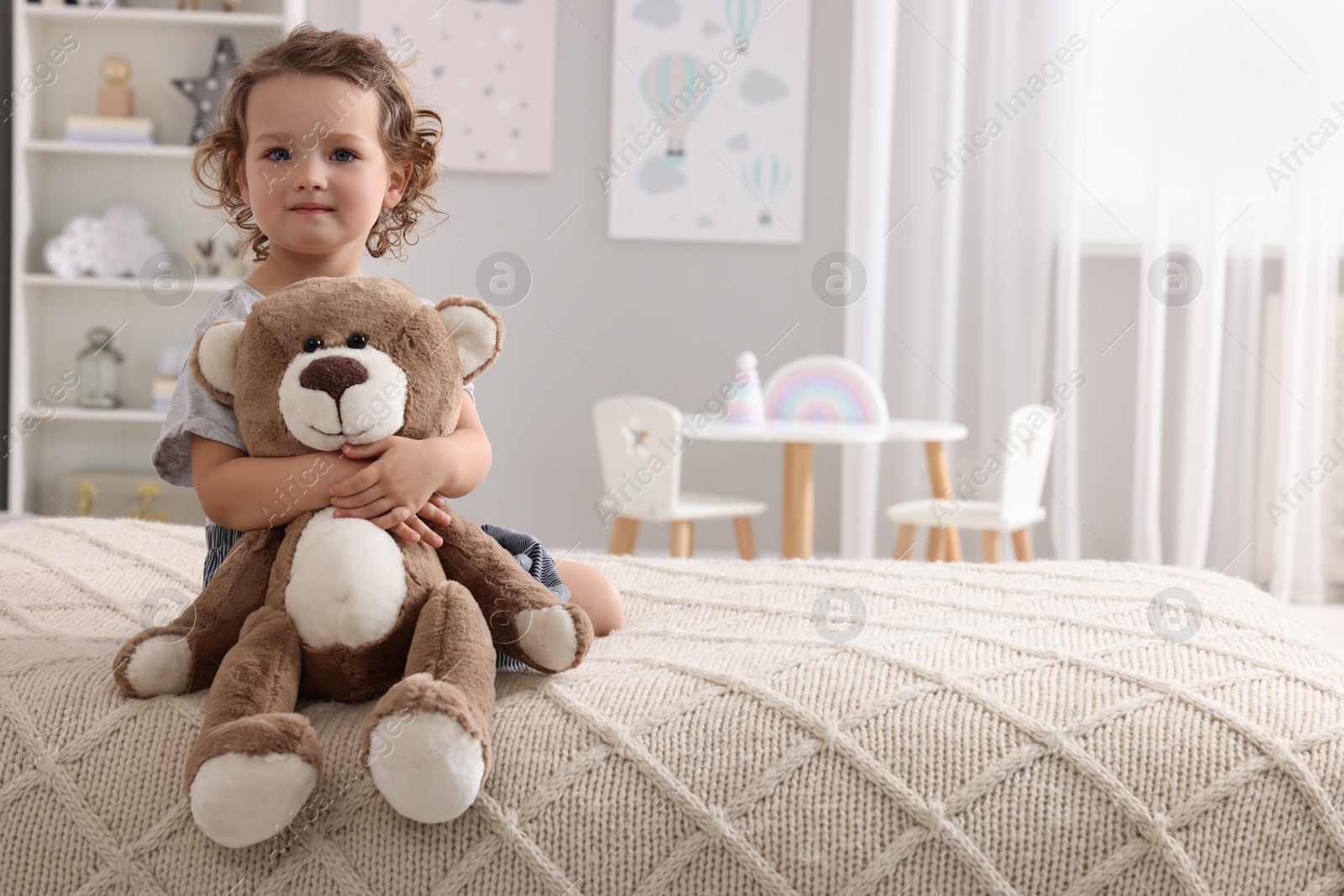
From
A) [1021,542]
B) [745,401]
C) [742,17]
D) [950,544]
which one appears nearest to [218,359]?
[745,401]

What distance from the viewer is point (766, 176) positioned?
300 cm

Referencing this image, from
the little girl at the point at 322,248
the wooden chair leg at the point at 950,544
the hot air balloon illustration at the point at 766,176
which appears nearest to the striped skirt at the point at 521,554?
the little girl at the point at 322,248

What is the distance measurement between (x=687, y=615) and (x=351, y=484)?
0.39m

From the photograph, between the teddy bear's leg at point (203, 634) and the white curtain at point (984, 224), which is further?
the white curtain at point (984, 224)

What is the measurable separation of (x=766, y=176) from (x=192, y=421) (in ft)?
7.78

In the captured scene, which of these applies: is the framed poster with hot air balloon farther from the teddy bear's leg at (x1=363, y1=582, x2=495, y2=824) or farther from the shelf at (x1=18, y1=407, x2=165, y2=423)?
the teddy bear's leg at (x1=363, y1=582, x2=495, y2=824)

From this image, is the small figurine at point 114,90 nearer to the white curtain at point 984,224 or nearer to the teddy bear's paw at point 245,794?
the white curtain at point 984,224

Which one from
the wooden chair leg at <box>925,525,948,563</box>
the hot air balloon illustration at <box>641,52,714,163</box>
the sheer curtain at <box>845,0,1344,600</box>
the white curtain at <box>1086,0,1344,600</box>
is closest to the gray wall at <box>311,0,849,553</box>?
the hot air balloon illustration at <box>641,52,714,163</box>

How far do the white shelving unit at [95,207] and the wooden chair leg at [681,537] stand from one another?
1345 mm

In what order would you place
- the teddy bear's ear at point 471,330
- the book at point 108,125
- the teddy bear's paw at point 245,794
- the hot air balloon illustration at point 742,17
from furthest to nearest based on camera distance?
the hot air balloon illustration at point 742,17, the book at point 108,125, the teddy bear's ear at point 471,330, the teddy bear's paw at point 245,794

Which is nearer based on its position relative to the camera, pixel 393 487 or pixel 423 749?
pixel 423 749

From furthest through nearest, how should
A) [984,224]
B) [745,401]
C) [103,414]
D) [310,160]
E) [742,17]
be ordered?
1. [742,17]
2. [984,224]
3. [103,414]
4. [745,401]
5. [310,160]

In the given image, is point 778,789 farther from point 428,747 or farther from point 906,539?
point 906,539

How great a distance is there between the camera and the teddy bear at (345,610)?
628mm
